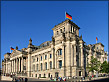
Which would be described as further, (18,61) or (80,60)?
(18,61)

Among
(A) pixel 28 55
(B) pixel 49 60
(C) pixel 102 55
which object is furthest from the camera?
(C) pixel 102 55

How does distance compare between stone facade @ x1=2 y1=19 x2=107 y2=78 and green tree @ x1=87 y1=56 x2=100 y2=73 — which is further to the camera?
stone facade @ x1=2 y1=19 x2=107 y2=78

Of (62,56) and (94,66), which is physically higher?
(62,56)

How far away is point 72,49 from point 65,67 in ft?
28.0

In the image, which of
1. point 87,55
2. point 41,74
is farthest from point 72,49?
point 41,74

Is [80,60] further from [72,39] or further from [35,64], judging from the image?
[35,64]

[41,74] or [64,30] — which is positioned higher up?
[64,30]

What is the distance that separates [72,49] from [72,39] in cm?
469

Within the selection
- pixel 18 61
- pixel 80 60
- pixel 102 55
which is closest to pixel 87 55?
pixel 80 60

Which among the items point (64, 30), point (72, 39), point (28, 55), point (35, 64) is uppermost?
Answer: point (64, 30)

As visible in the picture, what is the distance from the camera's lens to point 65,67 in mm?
54250

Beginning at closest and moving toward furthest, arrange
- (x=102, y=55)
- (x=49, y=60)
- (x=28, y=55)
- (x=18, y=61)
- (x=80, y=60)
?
(x=80, y=60)
(x=49, y=60)
(x=28, y=55)
(x=18, y=61)
(x=102, y=55)

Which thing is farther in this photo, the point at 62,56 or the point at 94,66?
the point at 62,56

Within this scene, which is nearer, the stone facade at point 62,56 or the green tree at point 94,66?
the green tree at point 94,66
